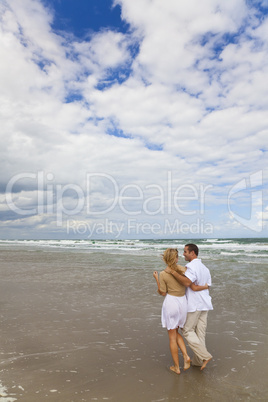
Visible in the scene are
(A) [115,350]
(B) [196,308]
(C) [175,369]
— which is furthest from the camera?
(A) [115,350]

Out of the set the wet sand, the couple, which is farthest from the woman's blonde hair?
the wet sand

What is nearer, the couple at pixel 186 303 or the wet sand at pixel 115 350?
the wet sand at pixel 115 350

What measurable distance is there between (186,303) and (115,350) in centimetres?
175

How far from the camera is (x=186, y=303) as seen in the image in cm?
462

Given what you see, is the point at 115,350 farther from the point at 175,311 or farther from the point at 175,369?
the point at 175,311

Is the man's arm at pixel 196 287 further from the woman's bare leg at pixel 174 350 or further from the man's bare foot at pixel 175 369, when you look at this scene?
the man's bare foot at pixel 175 369

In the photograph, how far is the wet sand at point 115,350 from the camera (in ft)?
12.7

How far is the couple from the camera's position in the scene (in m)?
4.52

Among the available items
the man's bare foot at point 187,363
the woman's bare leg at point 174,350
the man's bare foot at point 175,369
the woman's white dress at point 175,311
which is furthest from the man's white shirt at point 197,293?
the man's bare foot at point 175,369

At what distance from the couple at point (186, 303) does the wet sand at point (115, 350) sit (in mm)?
410

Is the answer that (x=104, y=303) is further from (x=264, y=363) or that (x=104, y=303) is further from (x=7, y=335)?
(x=264, y=363)

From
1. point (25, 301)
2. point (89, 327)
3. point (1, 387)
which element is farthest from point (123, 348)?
point (25, 301)

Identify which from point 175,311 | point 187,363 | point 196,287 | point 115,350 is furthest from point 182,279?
point 115,350

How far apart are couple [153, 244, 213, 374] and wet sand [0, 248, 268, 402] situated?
0.41 m
